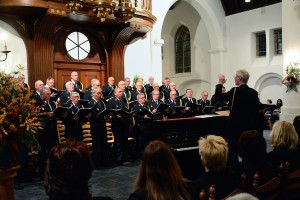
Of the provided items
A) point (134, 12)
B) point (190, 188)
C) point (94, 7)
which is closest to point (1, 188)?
point (190, 188)

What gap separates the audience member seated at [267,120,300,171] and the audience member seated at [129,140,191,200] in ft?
4.59

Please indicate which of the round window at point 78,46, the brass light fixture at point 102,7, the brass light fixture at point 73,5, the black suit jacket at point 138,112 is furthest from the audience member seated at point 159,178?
the round window at point 78,46

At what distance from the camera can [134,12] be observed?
8.68 m

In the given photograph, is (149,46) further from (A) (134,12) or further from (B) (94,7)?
(B) (94,7)

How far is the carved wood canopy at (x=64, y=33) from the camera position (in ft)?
25.8

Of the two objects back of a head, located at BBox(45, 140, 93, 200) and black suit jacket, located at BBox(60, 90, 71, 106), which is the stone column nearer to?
black suit jacket, located at BBox(60, 90, 71, 106)

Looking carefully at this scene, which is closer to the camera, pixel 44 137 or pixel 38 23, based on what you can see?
pixel 44 137

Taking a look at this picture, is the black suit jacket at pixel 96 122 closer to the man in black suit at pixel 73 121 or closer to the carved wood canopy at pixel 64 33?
the man in black suit at pixel 73 121

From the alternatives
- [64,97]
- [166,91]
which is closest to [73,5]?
[64,97]

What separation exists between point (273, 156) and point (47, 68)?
6671 mm

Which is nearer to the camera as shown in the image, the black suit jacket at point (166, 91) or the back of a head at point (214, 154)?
the back of a head at point (214, 154)

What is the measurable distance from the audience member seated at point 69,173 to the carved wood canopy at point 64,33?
21.0ft

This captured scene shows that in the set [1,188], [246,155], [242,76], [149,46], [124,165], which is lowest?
[124,165]

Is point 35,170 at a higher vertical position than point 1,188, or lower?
lower
